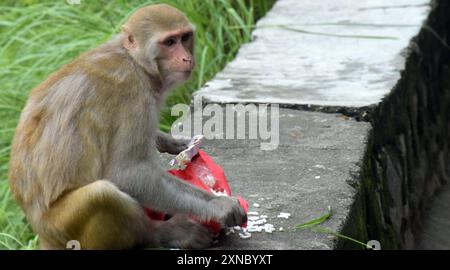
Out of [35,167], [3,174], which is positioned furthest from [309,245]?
[3,174]

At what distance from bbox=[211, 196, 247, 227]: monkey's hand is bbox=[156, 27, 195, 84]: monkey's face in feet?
2.05

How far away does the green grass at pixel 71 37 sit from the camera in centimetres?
688

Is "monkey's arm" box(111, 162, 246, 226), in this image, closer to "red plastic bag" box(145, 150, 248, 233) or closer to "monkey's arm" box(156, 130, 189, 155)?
"red plastic bag" box(145, 150, 248, 233)

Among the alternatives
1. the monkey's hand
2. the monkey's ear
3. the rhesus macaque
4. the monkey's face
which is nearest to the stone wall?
the monkey's hand

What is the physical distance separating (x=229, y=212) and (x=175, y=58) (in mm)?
761

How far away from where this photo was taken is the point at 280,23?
7.44 m

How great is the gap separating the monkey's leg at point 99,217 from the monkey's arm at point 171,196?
0.09 metres

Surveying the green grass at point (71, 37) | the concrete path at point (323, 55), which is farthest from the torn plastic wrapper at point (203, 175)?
the green grass at point (71, 37)

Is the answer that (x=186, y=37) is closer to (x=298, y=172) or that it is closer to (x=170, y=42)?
(x=170, y=42)

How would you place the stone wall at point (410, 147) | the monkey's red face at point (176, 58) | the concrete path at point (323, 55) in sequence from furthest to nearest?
the concrete path at point (323, 55) < the stone wall at point (410, 147) < the monkey's red face at point (176, 58)

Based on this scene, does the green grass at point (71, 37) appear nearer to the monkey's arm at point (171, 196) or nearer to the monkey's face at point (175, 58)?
the monkey's face at point (175, 58)

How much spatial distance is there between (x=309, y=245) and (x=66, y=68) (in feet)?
4.12

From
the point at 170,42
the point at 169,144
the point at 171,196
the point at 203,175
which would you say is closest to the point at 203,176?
the point at 203,175
